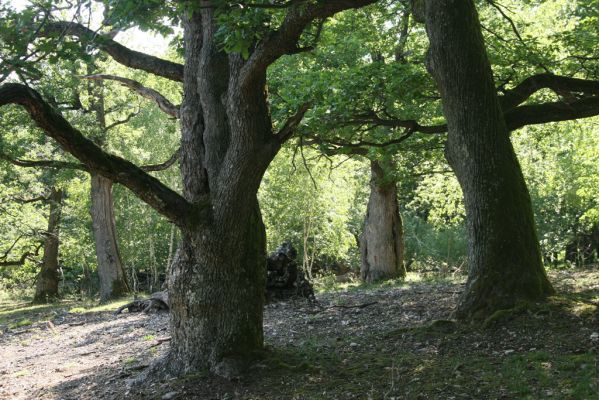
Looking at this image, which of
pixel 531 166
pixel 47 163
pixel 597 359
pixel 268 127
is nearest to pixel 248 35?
pixel 268 127

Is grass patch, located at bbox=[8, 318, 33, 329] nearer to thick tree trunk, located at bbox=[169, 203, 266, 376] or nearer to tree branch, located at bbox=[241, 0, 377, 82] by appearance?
thick tree trunk, located at bbox=[169, 203, 266, 376]

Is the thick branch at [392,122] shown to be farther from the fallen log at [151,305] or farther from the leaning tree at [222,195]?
the fallen log at [151,305]

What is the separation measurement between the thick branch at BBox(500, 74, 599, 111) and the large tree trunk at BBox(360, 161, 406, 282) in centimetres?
881

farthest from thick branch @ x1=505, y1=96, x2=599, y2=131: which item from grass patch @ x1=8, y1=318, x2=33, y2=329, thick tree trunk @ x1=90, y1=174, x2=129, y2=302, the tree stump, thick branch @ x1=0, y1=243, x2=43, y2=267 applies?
thick branch @ x1=0, y1=243, x2=43, y2=267

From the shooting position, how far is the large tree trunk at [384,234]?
19.2 meters

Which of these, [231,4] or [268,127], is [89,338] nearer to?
[268,127]

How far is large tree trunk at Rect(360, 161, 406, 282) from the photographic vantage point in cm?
1925

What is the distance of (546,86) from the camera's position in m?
10.2

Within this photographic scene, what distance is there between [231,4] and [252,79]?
107cm

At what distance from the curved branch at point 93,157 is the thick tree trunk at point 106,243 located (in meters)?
16.0

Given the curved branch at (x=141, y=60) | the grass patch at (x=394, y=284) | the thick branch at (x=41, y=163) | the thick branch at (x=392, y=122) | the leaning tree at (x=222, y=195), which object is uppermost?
the thick branch at (x=41, y=163)

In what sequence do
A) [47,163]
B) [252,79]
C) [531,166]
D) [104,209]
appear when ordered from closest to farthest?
[252,79] < [47,163] < [104,209] < [531,166]

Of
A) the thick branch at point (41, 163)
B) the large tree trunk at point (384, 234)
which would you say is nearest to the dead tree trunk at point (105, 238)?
the thick branch at point (41, 163)

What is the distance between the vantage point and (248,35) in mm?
5980
